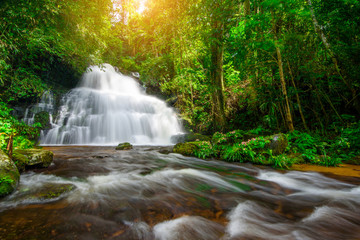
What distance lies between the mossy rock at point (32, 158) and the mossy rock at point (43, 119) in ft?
29.4

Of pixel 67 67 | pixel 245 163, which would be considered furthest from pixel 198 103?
pixel 67 67

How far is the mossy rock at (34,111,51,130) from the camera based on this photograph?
10758mm

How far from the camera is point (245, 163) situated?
15.0 ft

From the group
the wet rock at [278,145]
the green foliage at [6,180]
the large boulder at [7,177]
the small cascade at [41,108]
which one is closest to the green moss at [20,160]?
the large boulder at [7,177]

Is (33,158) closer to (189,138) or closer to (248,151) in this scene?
(248,151)

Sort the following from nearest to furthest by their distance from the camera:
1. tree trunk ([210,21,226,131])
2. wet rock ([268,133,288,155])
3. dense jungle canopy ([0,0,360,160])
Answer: wet rock ([268,133,288,155]) → dense jungle canopy ([0,0,360,160]) → tree trunk ([210,21,226,131])

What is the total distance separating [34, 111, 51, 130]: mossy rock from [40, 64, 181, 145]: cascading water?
455 millimetres

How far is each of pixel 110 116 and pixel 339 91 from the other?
13469 mm

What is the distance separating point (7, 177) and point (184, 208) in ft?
8.34

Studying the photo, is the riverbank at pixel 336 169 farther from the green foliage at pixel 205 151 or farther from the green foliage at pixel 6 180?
the green foliage at pixel 6 180

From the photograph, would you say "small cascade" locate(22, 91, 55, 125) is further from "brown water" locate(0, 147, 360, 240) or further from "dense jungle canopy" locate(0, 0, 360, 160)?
"brown water" locate(0, 147, 360, 240)

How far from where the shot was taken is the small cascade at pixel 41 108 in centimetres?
1082

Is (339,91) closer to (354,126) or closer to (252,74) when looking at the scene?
(354,126)

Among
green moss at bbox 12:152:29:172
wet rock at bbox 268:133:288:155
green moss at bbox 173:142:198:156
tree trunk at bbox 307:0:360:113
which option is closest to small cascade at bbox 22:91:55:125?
green moss at bbox 12:152:29:172
